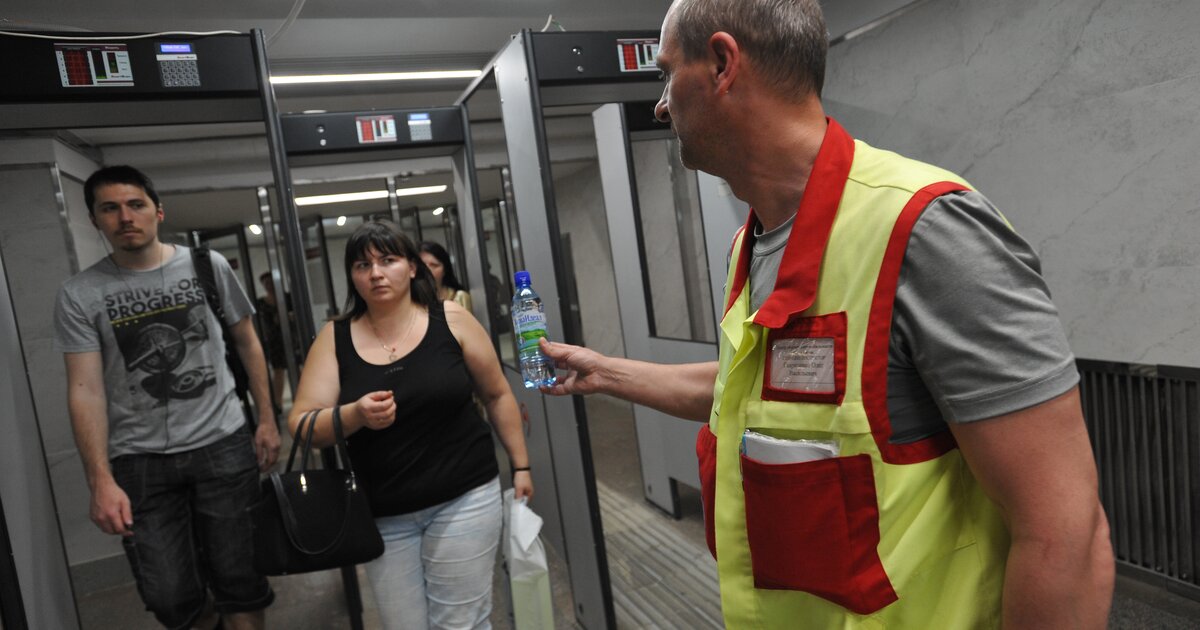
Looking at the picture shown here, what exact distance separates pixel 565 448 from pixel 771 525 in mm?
1809

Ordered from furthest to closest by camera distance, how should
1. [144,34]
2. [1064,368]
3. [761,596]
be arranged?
[144,34], [761,596], [1064,368]

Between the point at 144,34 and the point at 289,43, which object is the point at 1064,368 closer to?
the point at 144,34

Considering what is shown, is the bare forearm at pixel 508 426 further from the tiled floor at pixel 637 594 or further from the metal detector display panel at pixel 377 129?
the metal detector display panel at pixel 377 129

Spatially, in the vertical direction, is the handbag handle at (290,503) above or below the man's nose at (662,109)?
below

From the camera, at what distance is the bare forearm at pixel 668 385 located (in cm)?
134

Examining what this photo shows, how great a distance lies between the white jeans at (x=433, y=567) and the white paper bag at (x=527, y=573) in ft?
0.39

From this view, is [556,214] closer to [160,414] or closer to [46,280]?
[160,414]

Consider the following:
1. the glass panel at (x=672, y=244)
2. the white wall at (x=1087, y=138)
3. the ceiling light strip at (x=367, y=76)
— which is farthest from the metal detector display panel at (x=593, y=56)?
the ceiling light strip at (x=367, y=76)

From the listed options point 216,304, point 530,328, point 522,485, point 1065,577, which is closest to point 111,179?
point 216,304

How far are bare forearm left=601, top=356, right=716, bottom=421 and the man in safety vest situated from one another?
0.31 metres

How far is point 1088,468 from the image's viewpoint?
27.9 inches

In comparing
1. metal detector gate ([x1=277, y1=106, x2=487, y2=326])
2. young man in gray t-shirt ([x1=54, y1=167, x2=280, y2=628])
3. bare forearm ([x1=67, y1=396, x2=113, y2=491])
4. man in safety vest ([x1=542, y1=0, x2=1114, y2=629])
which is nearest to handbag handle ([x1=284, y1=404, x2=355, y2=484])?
young man in gray t-shirt ([x1=54, y1=167, x2=280, y2=628])

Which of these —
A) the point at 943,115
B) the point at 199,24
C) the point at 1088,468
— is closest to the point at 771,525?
the point at 1088,468

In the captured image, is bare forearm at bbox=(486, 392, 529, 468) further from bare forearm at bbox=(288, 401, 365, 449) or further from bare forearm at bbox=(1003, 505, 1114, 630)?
bare forearm at bbox=(1003, 505, 1114, 630)
